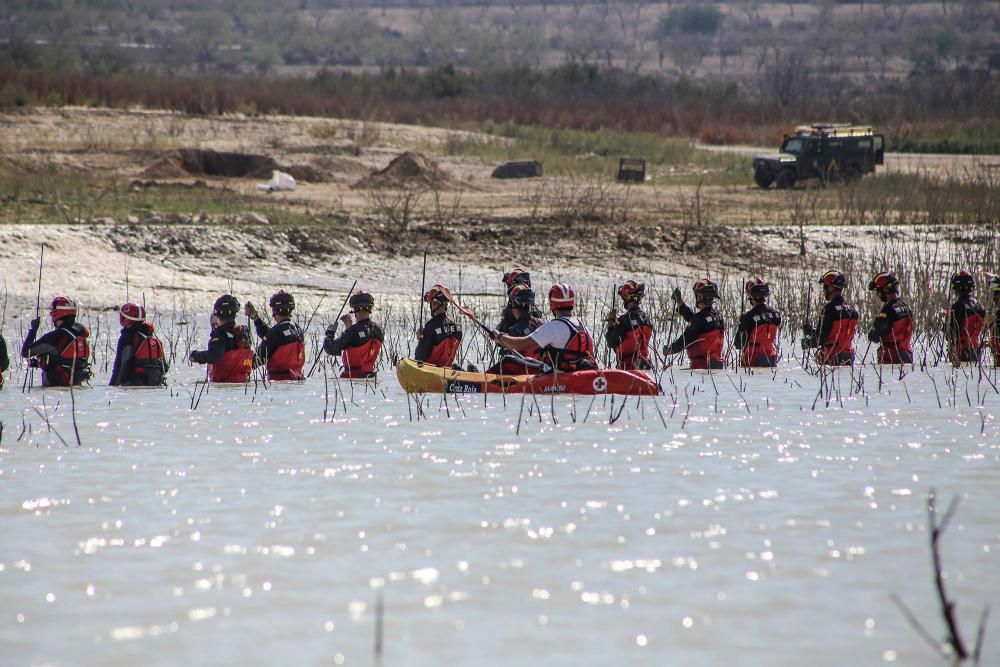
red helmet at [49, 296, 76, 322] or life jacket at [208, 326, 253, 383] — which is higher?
red helmet at [49, 296, 76, 322]

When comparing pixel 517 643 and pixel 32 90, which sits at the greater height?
pixel 32 90

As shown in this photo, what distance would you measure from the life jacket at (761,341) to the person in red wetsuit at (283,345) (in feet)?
15.0

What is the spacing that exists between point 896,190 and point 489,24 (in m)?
105

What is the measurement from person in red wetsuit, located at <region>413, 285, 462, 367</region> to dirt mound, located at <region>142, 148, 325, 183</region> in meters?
18.9

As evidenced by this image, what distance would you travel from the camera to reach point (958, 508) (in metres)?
8.12

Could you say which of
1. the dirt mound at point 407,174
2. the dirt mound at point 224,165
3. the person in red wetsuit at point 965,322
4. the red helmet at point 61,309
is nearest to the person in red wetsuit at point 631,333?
the person in red wetsuit at point 965,322

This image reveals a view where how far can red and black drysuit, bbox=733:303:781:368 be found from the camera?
14.4 meters

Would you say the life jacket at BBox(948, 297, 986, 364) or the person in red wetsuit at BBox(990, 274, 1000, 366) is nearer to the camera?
the person in red wetsuit at BBox(990, 274, 1000, 366)

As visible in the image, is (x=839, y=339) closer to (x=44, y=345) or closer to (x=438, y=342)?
(x=438, y=342)

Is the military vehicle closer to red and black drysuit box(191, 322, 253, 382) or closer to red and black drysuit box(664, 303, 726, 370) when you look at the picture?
red and black drysuit box(664, 303, 726, 370)

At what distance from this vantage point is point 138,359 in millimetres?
12789

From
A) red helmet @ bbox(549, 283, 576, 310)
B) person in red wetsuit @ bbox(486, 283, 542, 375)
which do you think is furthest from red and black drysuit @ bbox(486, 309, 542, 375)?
red helmet @ bbox(549, 283, 576, 310)

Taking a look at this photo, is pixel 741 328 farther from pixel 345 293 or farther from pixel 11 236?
pixel 11 236

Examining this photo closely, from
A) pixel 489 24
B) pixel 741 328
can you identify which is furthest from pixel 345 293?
pixel 489 24
